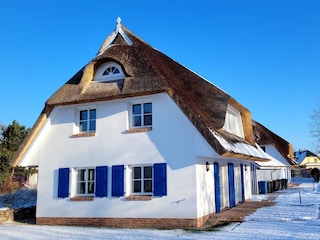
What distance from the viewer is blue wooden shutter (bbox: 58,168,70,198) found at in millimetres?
13798

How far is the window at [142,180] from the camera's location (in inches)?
501

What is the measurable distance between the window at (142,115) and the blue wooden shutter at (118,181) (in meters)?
1.76

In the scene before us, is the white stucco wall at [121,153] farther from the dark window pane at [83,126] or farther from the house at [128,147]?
the dark window pane at [83,126]

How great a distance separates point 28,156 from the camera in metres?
14.9

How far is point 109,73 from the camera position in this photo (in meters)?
14.1

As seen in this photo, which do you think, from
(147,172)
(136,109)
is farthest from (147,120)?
(147,172)

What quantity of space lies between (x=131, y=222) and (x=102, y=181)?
193 cm

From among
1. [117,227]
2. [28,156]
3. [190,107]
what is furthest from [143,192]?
[28,156]

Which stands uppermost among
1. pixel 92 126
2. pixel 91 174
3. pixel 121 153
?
pixel 92 126

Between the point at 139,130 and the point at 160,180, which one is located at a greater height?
the point at 139,130

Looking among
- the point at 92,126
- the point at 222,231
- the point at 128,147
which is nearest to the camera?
the point at 222,231

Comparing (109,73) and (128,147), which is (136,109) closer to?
(128,147)

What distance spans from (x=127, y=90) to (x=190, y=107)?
8.11 feet

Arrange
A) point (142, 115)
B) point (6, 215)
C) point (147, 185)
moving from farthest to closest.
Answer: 1. point (6, 215)
2. point (142, 115)
3. point (147, 185)
